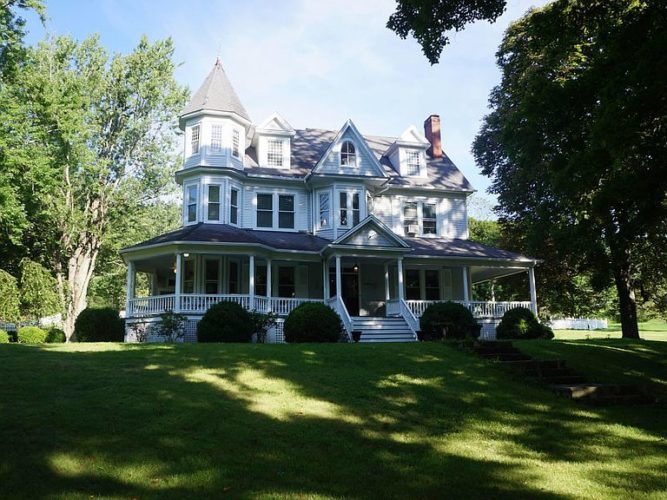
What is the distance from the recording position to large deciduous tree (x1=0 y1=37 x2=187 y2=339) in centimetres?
2800

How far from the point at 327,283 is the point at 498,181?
12740mm

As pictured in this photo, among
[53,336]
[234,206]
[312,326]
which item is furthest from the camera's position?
[234,206]

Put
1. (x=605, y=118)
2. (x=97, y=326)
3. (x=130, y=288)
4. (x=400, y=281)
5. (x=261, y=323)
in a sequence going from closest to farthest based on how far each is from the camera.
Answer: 1. (x=605, y=118)
2. (x=261, y=323)
3. (x=97, y=326)
4. (x=400, y=281)
5. (x=130, y=288)

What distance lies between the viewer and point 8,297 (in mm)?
25750

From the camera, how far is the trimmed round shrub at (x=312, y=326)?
1806cm

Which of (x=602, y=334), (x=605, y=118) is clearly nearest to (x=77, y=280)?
(x=605, y=118)

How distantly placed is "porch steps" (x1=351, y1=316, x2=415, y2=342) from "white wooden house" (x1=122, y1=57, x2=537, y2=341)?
0.07 meters

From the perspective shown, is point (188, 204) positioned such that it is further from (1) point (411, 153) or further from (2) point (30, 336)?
(1) point (411, 153)

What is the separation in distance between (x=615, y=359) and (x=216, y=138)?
17.8 meters

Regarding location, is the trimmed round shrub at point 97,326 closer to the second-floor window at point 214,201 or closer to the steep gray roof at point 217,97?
the second-floor window at point 214,201

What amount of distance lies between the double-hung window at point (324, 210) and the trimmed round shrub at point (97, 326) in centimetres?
958

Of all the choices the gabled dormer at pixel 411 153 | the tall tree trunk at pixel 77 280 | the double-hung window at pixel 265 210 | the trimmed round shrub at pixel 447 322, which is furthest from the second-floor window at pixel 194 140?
the trimmed round shrub at pixel 447 322

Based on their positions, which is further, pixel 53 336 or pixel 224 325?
pixel 53 336

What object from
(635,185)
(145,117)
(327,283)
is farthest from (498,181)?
(145,117)
